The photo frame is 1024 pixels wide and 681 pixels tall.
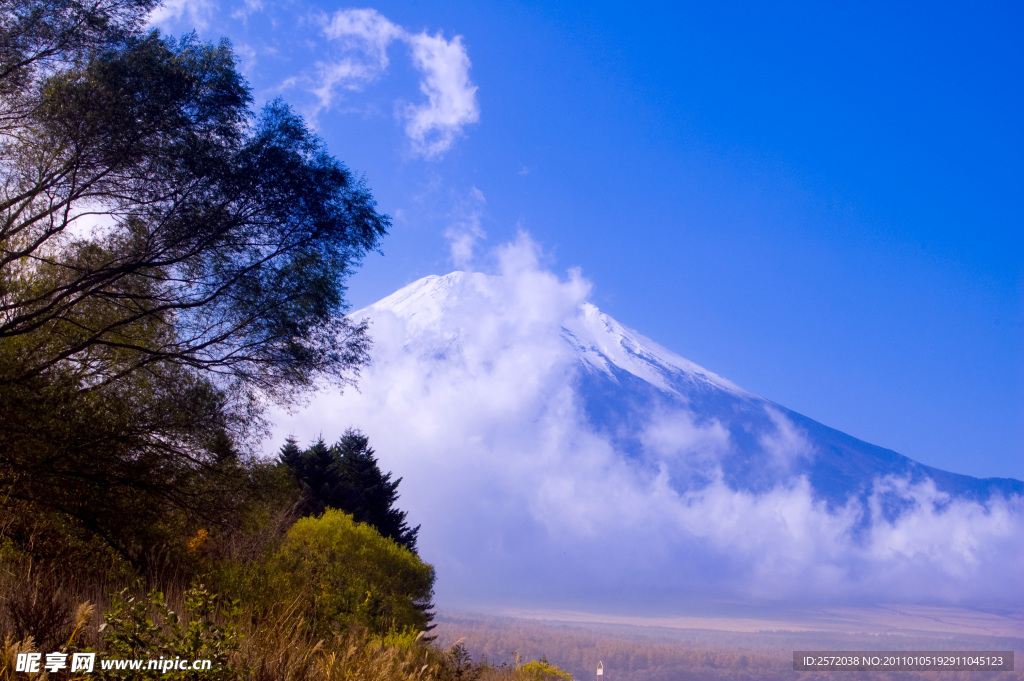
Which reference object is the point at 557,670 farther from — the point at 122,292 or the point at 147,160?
the point at 147,160

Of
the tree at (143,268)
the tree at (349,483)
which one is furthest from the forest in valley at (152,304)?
the tree at (349,483)

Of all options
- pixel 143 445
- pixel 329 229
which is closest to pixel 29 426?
pixel 143 445

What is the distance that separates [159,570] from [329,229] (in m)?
6.01

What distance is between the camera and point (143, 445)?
11203 millimetres

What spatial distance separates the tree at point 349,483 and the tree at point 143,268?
26.6 m

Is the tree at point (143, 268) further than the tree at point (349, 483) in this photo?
No

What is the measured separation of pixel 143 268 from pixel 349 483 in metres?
33.8

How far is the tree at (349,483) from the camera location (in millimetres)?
41094

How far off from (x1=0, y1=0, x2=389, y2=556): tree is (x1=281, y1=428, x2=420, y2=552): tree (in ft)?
87.4

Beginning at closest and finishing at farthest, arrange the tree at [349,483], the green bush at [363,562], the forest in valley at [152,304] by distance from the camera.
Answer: the forest in valley at [152,304], the green bush at [363,562], the tree at [349,483]

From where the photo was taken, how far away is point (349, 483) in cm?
4353

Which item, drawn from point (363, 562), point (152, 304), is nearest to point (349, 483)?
point (363, 562)

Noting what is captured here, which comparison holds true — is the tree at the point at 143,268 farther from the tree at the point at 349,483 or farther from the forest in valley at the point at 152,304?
the tree at the point at 349,483

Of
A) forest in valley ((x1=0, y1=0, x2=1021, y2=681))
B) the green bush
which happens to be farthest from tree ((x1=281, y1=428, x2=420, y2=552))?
forest in valley ((x1=0, y1=0, x2=1021, y2=681))
